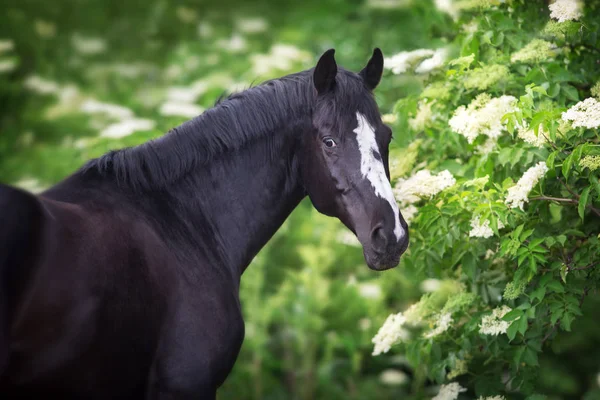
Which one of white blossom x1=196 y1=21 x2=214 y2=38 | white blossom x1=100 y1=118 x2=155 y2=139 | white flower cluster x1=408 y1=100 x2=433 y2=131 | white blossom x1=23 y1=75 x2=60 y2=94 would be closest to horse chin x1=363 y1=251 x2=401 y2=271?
white flower cluster x1=408 y1=100 x2=433 y2=131

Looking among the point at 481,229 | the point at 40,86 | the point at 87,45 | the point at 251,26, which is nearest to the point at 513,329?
the point at 481,229

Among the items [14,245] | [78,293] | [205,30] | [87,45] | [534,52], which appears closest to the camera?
[14,245]

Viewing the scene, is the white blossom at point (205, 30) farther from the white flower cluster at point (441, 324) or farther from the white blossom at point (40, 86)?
the white flower cluster at point (441, 324)

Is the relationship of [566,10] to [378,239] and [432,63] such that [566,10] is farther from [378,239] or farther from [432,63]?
[378,239]

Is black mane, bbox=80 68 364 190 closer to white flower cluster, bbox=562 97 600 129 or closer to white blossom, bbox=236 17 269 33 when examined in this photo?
white flower cluster, bbox=562 97 600 129

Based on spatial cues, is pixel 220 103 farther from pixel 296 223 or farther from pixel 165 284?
pixel 296 223

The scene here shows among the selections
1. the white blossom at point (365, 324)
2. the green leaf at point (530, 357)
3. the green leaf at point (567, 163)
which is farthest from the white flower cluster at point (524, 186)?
the white blossom at point (365, 324)

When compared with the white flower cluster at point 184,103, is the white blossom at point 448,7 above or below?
above

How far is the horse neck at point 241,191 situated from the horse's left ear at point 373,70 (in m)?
0.39

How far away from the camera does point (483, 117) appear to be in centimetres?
319

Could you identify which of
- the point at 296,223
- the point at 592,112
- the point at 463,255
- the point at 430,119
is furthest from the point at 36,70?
the point at 592,112

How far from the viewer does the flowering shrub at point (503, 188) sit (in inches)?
119

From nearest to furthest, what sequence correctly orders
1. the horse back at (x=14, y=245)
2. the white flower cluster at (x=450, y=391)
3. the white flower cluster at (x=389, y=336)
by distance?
1. the horse back at (x=14, y=245)
2. the white flower cluster at (x=450, y=391)
3. the white flower cluster at (x=389, y=336)

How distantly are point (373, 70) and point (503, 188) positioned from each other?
773 millimetres
